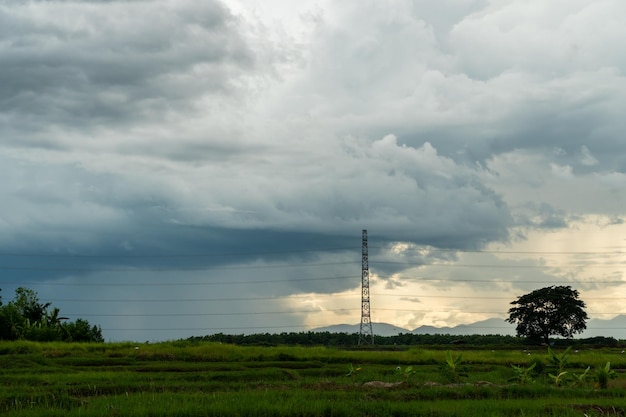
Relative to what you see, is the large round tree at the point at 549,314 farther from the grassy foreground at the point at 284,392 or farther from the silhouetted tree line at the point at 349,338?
the grassy foreground at the point at 284,392

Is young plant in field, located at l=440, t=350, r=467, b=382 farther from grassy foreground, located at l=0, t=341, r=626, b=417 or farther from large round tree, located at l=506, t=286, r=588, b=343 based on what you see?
large round tree, located at l=506, t=286, r=588, b=343

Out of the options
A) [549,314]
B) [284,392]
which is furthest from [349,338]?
[284,392]

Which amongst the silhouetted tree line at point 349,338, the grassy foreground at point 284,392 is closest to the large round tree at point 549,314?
the silhouetted tree line at point 349,338

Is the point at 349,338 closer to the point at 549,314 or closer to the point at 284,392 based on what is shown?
the point at 549,314

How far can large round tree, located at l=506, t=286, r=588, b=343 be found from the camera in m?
85.2

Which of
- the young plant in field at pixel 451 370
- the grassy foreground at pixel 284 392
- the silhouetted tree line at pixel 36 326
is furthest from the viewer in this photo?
the silhouetted tree line at pixel 36 326

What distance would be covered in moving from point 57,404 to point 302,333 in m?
91.8

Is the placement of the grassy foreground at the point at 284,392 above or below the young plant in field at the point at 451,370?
below

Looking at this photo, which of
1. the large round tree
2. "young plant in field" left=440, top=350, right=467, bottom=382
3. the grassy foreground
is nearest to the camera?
the grassy foreground

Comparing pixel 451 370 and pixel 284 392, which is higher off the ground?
pixel 451 370

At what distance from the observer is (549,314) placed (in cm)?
8644

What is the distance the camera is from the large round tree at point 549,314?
280ft

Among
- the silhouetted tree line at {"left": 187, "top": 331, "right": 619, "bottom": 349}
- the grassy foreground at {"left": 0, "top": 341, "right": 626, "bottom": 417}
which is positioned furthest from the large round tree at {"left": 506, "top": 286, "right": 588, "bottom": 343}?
the grassy foreground at {"left": 0, "top": 341, "right": 626, "bottom": 417}

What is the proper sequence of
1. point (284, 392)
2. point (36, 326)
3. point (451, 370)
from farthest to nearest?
point (36, 326) < point (451, 370) < point (284, 392)
